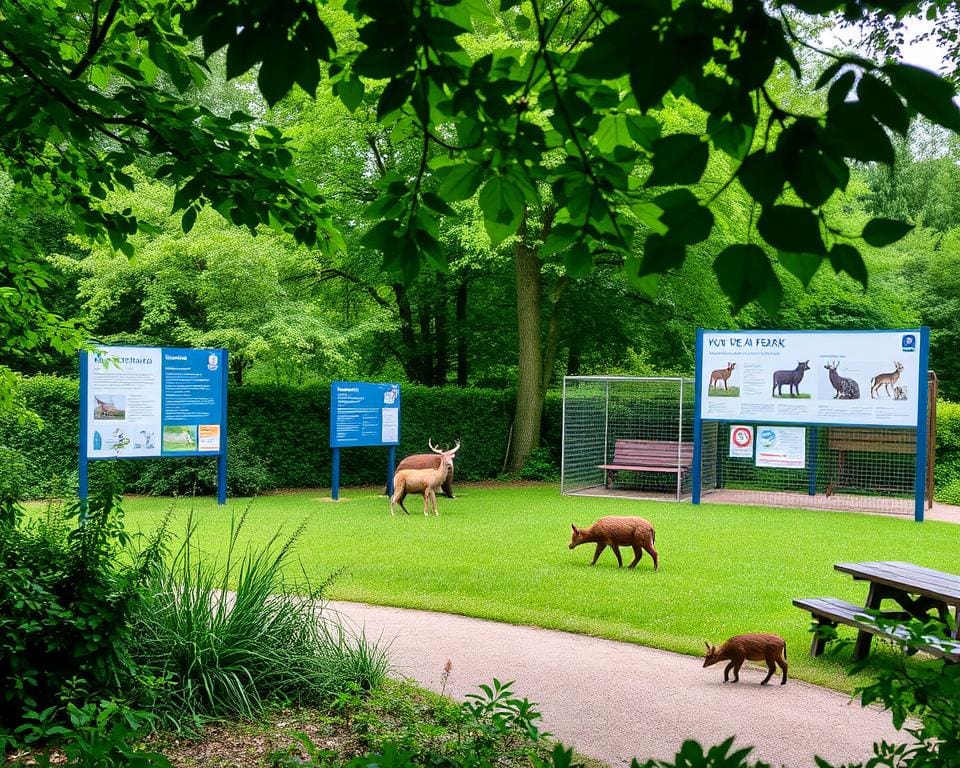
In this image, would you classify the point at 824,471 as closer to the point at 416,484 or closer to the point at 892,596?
the point at 416,484

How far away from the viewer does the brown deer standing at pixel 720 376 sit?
55.5 feet

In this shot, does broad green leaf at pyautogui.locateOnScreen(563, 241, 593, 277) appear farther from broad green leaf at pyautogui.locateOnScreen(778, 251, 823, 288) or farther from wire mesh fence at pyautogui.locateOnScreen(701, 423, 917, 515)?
wire mesh fence at pyautogui.locateOnScreen(701, 423, 917, 515)

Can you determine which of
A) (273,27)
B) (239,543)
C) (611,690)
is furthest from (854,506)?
(273,27)

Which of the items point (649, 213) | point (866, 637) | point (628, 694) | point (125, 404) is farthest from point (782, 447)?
point (649, 213)

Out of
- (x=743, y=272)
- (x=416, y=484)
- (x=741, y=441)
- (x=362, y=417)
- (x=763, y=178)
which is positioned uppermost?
(x=763, y=178)

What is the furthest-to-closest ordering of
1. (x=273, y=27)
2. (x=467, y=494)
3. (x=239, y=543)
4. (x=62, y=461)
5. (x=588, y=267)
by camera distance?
(x=467, y=494) < (x=62, y=461) < (x=239, y=543) < (x=588, y=267) < (x=273, y=27)

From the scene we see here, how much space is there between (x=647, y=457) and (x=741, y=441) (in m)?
2.26

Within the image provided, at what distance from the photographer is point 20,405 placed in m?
8.16

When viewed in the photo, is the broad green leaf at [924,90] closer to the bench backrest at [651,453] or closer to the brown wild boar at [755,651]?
the brown wild boar at [755,651]

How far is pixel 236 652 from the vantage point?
211 inches

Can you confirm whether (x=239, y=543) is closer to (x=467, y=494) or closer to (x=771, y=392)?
(x=467, y=494)

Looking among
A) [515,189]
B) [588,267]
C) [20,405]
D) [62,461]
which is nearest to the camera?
[515,189]

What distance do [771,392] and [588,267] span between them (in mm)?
14826

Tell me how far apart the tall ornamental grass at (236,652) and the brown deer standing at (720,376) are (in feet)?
40.2
